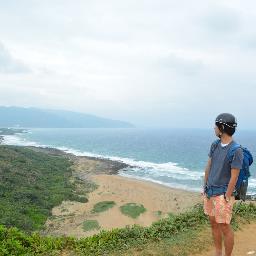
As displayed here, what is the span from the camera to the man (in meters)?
6.05

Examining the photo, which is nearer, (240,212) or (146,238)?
(146,238)

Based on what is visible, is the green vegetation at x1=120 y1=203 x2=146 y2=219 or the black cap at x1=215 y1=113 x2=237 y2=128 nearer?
the black cap at x1=215 y1=113 x2=237 y2=128

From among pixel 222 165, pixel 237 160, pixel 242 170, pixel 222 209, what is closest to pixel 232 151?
pixel 237 160

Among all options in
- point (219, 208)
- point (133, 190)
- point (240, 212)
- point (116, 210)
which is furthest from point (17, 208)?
point (219, 208)

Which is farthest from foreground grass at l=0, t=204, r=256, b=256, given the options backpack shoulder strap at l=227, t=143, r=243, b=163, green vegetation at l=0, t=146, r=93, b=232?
green vegetation at l=0, t=146, r=93, b=232

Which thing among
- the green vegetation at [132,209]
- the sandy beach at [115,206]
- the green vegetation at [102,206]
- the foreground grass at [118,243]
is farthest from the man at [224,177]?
the green vegetation at [102,206]

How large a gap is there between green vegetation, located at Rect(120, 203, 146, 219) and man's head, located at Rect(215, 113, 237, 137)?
72.4ft

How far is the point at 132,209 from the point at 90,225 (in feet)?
16.8

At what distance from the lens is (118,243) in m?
8.81

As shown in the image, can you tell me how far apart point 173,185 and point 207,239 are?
126ft

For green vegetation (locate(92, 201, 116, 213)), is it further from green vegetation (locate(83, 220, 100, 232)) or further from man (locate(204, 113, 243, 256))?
man (locate(204, 113, 243, 256))

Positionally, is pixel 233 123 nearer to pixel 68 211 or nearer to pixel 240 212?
pixel 240 212

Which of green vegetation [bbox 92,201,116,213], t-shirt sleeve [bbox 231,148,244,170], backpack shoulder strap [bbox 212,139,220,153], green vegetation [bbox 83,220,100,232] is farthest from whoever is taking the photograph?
green vegetation [bbox 92,201,116,213]

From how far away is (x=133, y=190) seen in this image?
38.5 metres
